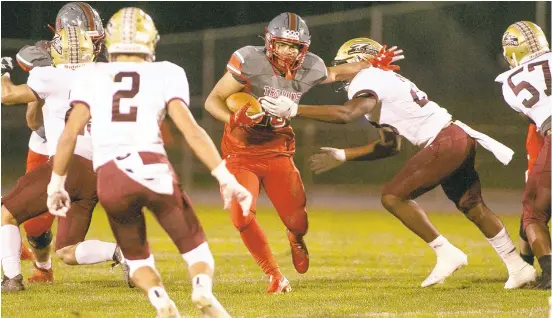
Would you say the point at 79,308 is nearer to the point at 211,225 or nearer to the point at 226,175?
the point at 226,175

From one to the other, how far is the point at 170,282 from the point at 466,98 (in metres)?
10.9

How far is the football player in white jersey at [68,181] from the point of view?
6129 mm

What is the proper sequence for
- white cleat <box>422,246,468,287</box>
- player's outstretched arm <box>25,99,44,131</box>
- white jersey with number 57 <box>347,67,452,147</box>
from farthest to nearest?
player's outstretched arm <box>25,99,44,131</box> → white jersey with number 57 <box>347,67,452,147</box> → white cleat <box>422,246,468,287</box>

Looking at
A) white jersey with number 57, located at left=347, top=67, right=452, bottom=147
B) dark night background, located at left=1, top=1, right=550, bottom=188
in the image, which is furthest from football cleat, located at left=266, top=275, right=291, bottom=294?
dark night background, located at left=1, top=1, right=550, bottom=188

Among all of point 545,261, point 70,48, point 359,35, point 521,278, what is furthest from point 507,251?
point 359,35

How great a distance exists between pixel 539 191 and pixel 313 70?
1675 mm

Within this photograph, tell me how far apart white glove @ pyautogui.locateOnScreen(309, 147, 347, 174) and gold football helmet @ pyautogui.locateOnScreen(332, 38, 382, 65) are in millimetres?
738

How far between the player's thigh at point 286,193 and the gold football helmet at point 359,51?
0.98 meters

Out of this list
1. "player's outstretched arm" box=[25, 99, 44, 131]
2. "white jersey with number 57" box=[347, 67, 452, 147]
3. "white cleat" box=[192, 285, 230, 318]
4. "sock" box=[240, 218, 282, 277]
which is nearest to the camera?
"white cleat" box=[192, 285, 230, 318]

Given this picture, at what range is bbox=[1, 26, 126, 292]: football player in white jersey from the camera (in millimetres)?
6129

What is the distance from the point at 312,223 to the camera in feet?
39.8

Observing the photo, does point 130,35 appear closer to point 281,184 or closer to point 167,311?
point 167,311

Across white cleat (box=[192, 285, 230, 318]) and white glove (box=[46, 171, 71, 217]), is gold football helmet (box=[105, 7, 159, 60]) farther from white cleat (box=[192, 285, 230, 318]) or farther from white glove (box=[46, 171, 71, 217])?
white cleat (box=[192, 285, 230, 318])

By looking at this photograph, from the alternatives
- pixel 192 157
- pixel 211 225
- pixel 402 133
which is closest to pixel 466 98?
pixel 192 157
